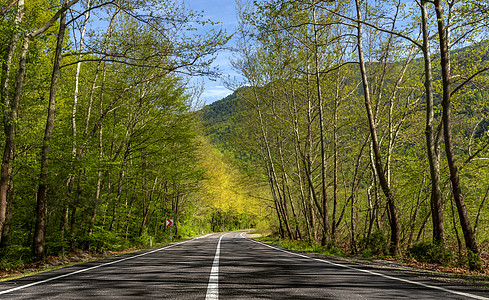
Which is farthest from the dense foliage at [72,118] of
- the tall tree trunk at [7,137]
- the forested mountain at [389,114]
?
the forested mountain at [389,114]

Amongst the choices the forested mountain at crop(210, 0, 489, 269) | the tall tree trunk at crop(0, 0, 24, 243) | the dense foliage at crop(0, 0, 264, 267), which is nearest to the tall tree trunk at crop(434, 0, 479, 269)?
the forested mountain at crop(210, 0, 489, 269)

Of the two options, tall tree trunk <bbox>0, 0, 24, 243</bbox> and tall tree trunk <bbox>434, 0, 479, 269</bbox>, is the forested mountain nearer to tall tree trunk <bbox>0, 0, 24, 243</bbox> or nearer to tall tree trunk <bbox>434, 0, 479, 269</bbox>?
tall tree trunk <bbox>434, 0, 479, 269</bbox>

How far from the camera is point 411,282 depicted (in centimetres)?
524

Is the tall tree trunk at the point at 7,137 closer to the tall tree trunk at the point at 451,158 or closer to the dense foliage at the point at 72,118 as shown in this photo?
the dense foliage at the point at 72,118

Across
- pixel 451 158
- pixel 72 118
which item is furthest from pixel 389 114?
pixel 72 118

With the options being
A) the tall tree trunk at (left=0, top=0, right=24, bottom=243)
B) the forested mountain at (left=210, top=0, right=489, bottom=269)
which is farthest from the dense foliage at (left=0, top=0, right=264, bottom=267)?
the forested mountain at (left=210, top=0, right=489, bottom=269)

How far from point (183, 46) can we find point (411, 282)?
34.2 ft

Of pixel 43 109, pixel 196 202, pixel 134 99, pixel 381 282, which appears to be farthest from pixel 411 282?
pixel 196 202

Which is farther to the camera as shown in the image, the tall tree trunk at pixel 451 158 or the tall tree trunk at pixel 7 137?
the tall tree trunk at pixel 7 137

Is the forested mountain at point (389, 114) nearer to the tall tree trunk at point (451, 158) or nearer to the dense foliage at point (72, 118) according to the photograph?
the tall tree trunk at point (451, 158)

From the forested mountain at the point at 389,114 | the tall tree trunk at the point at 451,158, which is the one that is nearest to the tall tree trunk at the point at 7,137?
the forested mountain at the point at 389,114

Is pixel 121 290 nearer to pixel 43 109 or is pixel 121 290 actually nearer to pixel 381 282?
pixel 381 282

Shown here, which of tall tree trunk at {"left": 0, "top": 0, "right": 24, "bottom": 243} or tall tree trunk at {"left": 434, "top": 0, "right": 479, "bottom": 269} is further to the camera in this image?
tall tree trunk at {"left": 0, "top": 0, "right": 24, "bottom": 243}

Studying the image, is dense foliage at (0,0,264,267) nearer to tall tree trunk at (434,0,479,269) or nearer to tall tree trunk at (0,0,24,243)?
tall tree trunk at (0,0,24,243)
